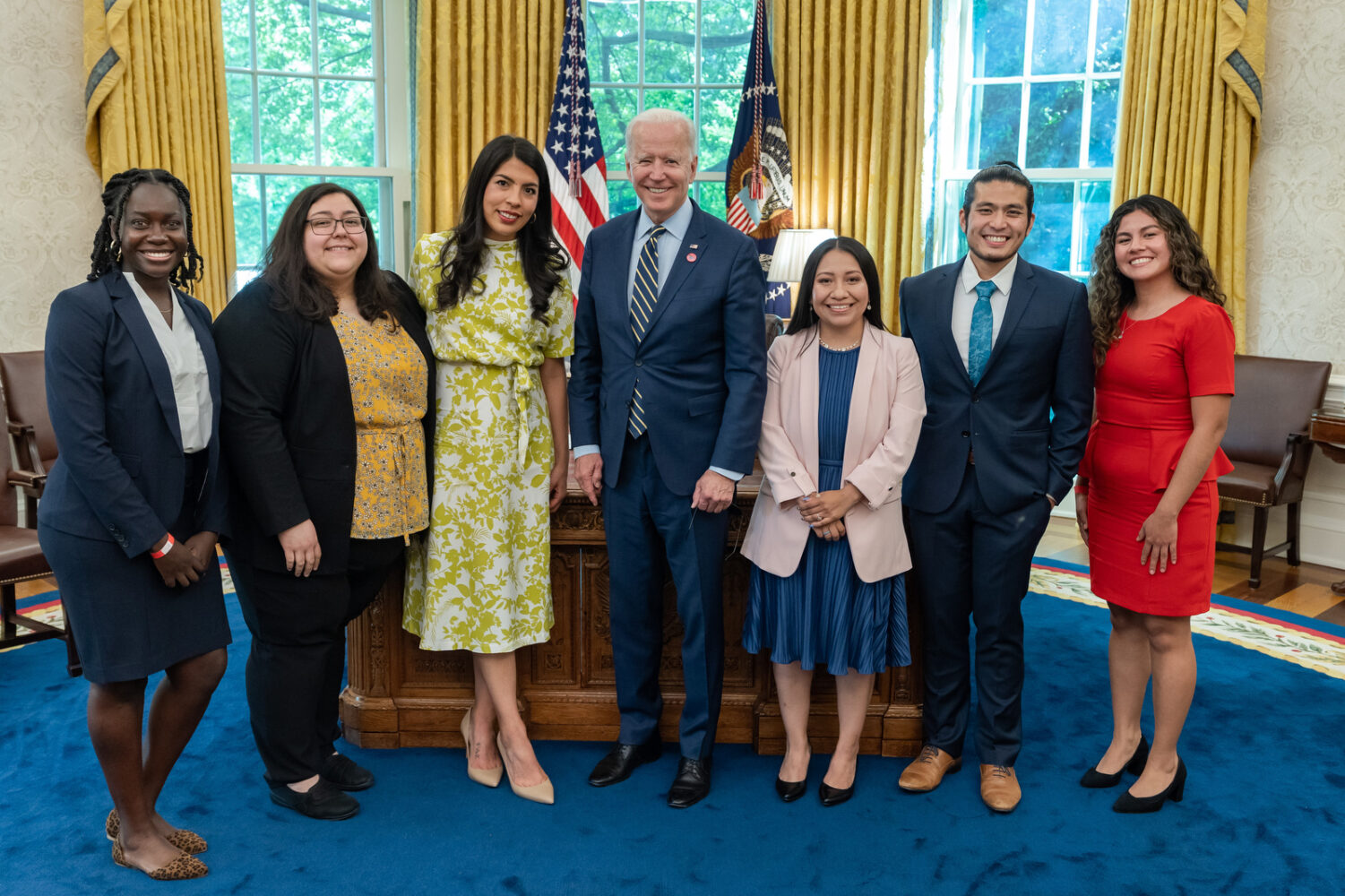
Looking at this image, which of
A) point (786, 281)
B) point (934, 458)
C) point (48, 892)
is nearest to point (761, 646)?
point (934, 458)

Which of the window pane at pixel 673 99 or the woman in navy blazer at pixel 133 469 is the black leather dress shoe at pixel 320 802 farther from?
the window pane at pixel 673 99

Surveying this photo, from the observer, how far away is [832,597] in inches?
96.3

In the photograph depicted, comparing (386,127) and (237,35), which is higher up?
(237,35)

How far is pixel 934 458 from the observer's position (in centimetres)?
248

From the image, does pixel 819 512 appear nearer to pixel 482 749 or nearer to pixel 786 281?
pixel 482 749

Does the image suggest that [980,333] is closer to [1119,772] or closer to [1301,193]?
[1119,772]

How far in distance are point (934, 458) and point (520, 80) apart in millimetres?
3922

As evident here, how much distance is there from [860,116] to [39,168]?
4173 mm

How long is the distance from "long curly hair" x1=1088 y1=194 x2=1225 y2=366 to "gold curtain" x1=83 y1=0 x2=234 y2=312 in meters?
4.01

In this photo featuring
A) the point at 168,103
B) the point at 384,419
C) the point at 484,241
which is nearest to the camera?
the point at 384,419

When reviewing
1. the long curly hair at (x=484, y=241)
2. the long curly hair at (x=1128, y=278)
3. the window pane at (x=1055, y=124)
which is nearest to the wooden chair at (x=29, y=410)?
the long curly hair at (x=484, y=241)

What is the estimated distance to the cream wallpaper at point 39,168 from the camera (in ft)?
14.8

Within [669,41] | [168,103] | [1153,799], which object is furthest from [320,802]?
[669,41]

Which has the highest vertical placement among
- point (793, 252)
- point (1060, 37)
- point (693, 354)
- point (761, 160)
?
point (1060, 37)
